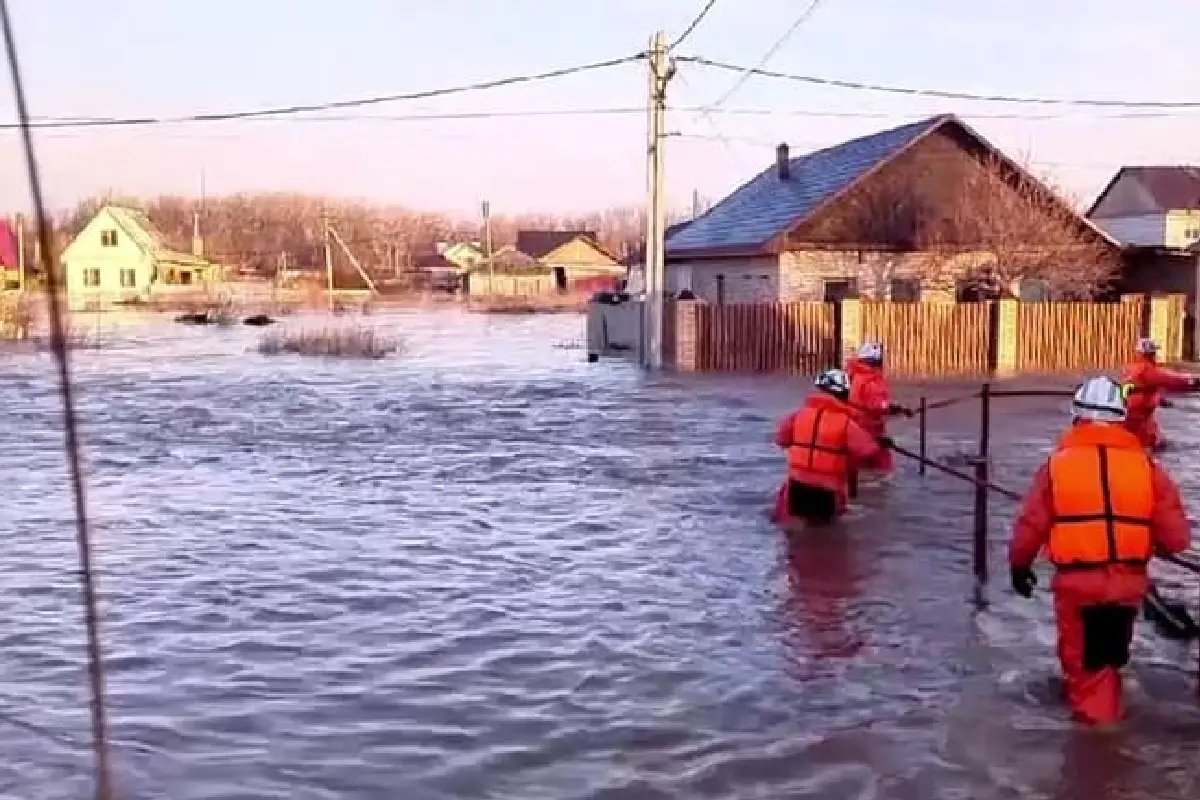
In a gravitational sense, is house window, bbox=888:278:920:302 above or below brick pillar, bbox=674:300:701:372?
above

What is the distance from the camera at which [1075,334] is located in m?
31.6

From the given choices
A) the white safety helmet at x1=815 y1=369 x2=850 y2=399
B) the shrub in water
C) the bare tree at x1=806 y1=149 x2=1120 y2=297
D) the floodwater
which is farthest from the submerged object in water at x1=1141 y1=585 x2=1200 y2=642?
the shrub in water

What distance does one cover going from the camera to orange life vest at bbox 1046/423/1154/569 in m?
6.29

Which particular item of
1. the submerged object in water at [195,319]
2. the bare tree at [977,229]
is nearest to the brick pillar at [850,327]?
the bare tree at [977,229]

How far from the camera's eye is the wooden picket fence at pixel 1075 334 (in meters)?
31.2

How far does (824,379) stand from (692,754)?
4996 mm

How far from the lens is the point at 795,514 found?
455 inches

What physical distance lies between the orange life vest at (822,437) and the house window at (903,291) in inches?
958

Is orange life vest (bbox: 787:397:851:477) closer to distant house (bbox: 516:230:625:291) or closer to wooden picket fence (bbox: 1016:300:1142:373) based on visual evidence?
wooden picket fence (bbox: 1016:300:1142:373)

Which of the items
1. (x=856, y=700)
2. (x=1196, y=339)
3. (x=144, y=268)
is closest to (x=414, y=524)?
(x=856, y=700)

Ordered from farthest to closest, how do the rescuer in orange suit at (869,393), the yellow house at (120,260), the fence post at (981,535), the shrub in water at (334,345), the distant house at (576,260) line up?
the distant house at (576,260)
the yellow house at (120,260)
the shrub in water at (334,345)
the rescuer in orange suit at (869,393)
the fence post at (981,535)

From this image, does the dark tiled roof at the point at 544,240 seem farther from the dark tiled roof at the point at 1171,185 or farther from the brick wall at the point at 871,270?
the brick wall at the point at 871,270

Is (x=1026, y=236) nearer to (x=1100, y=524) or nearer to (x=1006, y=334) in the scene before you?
(x=1006, y=334)

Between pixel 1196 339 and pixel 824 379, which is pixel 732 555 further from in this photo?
pixel 1196 339
